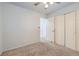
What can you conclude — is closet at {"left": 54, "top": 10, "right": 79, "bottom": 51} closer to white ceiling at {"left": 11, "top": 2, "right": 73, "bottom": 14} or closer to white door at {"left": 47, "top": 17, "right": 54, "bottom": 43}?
white door at {"left": 47, "top": 17, "right": 54, "bottom": 43}

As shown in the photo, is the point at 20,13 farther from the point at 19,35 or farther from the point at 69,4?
the point at 69,4

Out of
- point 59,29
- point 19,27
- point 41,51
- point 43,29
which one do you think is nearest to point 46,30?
point 43,29

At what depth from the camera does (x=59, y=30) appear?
242cm

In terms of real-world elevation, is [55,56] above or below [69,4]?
below

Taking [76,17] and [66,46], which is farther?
[66,46]

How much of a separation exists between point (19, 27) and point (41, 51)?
0.75 m

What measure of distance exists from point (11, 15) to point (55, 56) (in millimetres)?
1358

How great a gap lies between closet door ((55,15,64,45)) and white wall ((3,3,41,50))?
1.49ft

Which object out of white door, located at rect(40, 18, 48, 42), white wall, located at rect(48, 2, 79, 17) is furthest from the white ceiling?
white door, located at rect(40, 18, 48, 42)

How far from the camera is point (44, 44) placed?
238cm

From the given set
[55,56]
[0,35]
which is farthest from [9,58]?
[55,56]

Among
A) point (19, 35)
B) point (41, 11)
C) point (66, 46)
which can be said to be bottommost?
point (66, 46)

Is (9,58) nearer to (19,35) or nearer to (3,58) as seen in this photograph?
(3,58)

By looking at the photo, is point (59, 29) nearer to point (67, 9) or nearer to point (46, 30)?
point (46, 30)
